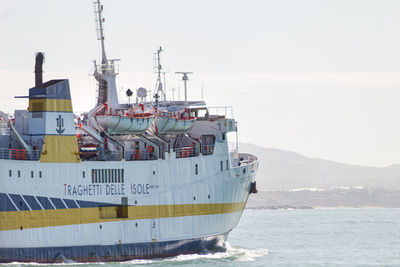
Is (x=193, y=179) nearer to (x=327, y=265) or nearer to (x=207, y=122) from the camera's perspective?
(x=207, y=122)

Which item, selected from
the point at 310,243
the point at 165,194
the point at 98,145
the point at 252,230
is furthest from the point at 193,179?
the point at 252,230

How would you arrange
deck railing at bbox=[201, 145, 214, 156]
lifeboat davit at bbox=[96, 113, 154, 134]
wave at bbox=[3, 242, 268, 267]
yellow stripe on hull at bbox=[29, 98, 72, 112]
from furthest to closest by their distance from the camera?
deck railing at bbox=[201, 145, 214, 156] < lifeboat davit at bbox=[96, 113, 154, 134] < wave at bbox=[3, 242, 268, 267] < yellow stripe on hull at bbox=[29, 98, 72, 112]

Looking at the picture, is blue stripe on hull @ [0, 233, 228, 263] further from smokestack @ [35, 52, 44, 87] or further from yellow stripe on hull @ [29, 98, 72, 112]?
smokestack @ [35, 52, 44, 87]

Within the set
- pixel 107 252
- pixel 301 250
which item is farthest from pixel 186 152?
pixel 301 250

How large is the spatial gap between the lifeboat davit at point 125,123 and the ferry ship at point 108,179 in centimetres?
6

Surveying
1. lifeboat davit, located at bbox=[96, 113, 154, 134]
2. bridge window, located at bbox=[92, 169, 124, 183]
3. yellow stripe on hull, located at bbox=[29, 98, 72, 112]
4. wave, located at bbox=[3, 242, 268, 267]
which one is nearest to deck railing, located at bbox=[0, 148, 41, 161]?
yellow stripe on hull, located at bbox=[29, 98, 72, 112]

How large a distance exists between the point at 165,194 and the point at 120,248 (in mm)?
4346

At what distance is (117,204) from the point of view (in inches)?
2073

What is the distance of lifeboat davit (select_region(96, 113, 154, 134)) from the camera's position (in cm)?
→ 5322

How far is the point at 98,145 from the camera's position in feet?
177

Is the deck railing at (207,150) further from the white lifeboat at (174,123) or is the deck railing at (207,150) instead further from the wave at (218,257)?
the wave at (218,257)

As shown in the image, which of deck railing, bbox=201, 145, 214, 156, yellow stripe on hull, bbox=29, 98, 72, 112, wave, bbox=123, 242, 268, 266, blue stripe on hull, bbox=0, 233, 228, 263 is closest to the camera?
blue stripe on hull, bbox=0, 233, 228, 263

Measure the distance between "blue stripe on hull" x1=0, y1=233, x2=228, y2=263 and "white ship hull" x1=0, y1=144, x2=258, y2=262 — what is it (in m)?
0.05

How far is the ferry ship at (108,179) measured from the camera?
162 ft
